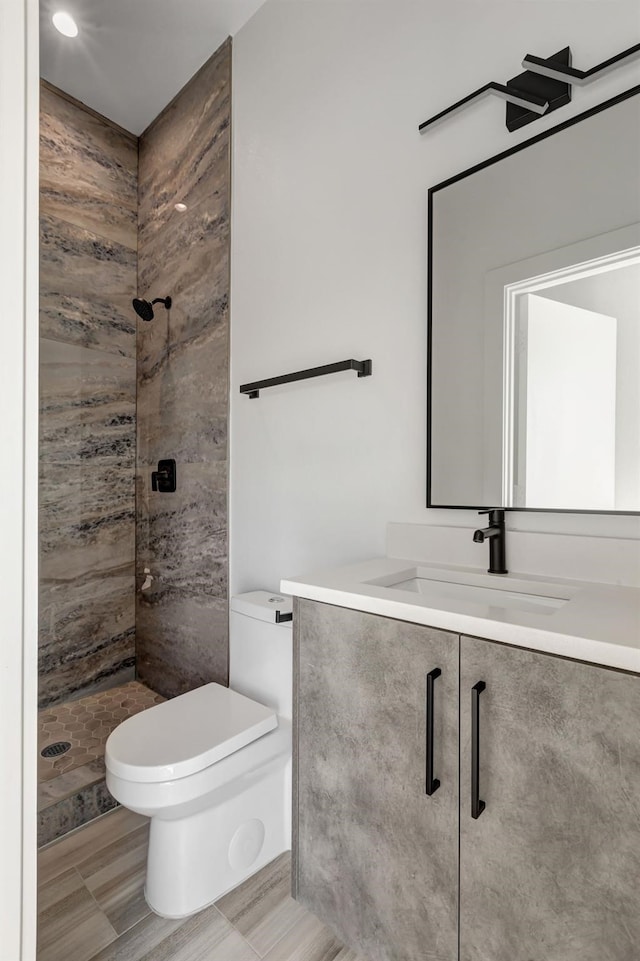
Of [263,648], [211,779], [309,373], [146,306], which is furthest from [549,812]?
[146,306]

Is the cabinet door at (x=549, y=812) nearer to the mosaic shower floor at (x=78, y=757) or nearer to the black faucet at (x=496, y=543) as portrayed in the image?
the black faucet at (x=496, y=543)

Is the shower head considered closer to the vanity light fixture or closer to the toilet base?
the vanity light fixture

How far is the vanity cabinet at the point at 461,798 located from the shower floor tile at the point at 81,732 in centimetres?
94

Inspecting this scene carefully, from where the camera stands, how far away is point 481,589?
117 cm

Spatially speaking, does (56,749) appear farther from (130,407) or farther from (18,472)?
(18,472)

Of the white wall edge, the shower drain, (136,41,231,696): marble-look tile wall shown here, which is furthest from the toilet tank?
the white wall edge

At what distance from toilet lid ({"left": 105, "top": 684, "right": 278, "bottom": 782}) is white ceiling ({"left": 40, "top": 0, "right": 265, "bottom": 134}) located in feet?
8.34

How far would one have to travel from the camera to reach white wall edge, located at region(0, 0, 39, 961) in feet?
2.10

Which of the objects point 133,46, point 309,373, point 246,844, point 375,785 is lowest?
point 246,844

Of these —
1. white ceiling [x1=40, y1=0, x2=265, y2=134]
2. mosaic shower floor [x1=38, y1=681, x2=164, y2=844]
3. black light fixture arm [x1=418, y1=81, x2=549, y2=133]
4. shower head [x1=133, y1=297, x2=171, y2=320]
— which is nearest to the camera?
black light fixture arm [x1=418, y1=81, x2=549, y2=133]

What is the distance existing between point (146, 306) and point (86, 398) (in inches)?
19.9

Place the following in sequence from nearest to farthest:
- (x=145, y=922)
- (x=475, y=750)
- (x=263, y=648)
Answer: (x=475, y=750) → (x=145, y=922) → (x=263, y=648)

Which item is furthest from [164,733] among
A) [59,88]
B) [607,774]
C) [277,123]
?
[59,88]

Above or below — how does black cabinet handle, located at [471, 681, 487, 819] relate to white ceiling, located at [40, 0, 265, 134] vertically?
below
